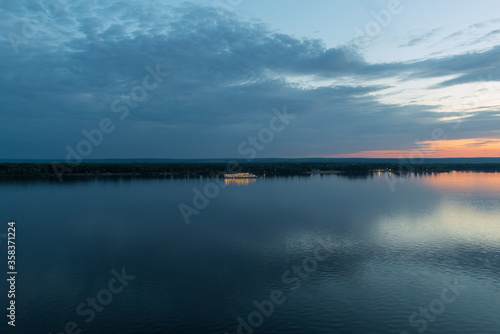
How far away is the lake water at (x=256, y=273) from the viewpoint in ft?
37.0

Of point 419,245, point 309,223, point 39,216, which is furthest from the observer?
point 39,216

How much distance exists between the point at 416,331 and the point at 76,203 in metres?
34.4

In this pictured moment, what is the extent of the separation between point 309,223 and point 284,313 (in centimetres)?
1465

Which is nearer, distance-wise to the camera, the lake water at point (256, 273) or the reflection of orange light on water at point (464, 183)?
the lake water at point (256, 273)

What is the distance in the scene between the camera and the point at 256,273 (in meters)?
15.1

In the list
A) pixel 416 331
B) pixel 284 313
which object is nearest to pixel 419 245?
pixel 416 331

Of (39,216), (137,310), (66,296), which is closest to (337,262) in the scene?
(137,310)

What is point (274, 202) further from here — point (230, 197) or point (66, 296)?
point (66, 296)

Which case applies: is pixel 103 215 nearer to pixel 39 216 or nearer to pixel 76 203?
pixel 39 216

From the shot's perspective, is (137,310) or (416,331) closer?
(416,331)

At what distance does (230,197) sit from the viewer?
42906mm

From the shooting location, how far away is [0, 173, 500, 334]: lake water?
37.0 ft

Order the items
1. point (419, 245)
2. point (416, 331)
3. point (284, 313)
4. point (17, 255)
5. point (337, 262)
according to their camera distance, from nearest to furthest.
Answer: point (416, 331) → point (284, 313) → point (337, 262) → point (17, 255) → point (419, 245)

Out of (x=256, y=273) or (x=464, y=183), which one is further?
(x=464, y=183)
